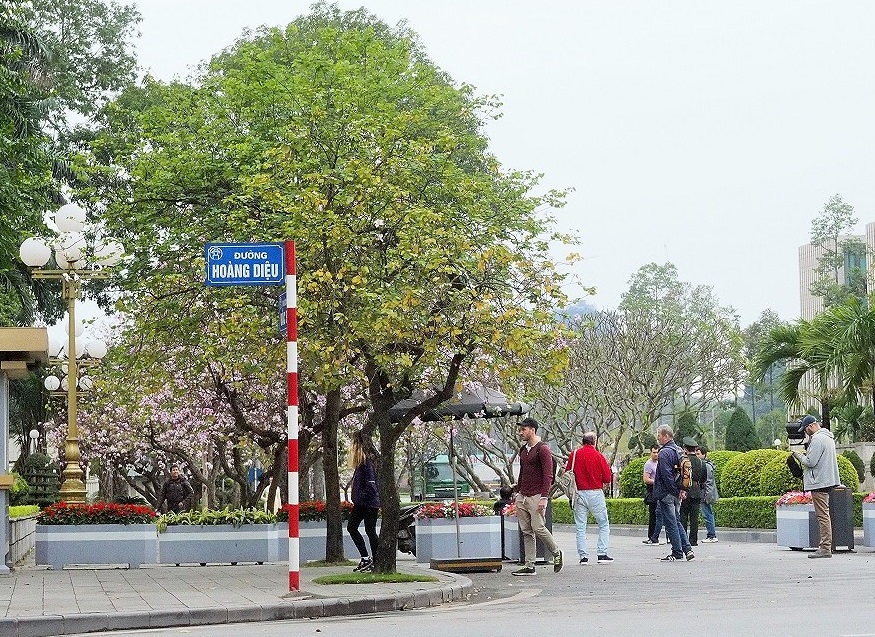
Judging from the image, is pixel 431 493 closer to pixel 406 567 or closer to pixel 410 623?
pixel 406 567

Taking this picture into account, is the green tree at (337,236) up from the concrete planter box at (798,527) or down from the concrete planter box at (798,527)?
up

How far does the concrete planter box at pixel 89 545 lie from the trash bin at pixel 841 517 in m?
10.7

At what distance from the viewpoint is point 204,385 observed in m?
25.5

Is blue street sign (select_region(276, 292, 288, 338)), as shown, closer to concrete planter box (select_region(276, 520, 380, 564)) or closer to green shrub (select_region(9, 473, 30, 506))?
concrete planter box (select_region(276, 520, 380, 564))

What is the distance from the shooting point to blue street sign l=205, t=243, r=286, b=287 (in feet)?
47.9

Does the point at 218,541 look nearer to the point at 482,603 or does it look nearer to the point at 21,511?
the point at 21,511

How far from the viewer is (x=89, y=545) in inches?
845

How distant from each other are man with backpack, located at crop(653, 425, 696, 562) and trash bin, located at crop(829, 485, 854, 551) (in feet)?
7.49

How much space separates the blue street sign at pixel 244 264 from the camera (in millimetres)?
14586

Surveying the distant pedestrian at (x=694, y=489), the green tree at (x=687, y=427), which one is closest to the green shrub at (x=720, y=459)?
the distant pedestrian at (x=694, y=489)

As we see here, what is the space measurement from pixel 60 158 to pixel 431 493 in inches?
1588

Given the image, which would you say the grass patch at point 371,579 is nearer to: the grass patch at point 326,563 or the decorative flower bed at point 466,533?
the decorative flower bed at point 466,533

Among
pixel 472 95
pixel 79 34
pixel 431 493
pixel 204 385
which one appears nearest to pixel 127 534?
pixel 204 385

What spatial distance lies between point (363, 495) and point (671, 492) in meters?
4.77
